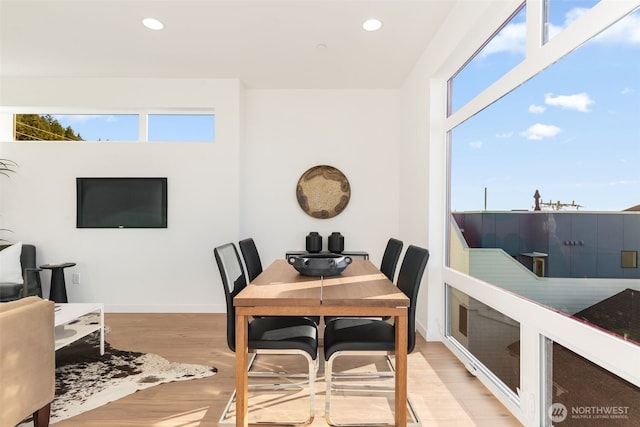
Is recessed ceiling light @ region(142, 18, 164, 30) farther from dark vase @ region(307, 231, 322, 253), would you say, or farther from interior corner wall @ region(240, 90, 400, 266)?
dark vase @ region(307, 231, 322, 253)

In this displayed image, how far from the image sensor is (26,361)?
1.72m

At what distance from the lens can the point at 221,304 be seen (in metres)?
4.30

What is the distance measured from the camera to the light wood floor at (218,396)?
2076 millimetres

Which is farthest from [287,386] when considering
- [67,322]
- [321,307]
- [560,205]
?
[560,205]

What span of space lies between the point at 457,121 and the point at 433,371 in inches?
80.3

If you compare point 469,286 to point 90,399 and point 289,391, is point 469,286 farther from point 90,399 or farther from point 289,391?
point 90,399

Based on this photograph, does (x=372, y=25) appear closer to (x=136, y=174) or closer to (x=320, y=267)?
(x=320, y=267)

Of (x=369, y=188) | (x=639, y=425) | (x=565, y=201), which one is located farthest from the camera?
(x=369, y=188)

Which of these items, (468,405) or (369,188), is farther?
A: (369,188)

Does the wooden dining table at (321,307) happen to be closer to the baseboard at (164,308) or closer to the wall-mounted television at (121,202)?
the baseboard at (164,308)

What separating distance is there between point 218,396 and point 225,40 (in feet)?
9.86

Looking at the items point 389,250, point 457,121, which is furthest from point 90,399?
point 457,121

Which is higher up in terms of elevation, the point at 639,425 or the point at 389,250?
the point at 389,250

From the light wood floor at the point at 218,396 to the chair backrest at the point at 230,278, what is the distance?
1.78 feet
